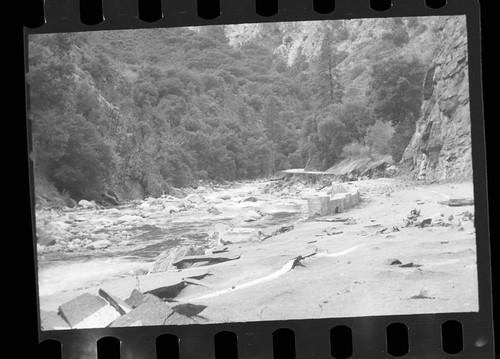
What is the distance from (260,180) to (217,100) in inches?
32.2

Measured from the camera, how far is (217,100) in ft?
20.7

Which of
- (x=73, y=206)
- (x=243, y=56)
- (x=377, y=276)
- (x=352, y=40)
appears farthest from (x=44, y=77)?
(x=377, y=276)

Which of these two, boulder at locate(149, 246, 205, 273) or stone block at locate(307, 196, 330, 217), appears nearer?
boulder at locate(149, 246, 205, 273)

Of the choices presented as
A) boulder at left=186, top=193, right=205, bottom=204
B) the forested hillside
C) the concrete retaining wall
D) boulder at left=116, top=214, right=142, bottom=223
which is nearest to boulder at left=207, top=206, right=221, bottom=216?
boulder at left=186, top=193, right=205, bottom=204

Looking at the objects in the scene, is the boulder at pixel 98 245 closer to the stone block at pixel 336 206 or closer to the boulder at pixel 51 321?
the boulder at pixel 51 321

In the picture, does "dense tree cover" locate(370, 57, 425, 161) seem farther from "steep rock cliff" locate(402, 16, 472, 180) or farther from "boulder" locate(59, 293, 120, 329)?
"boulder" locate(59, 293, 120, 329)

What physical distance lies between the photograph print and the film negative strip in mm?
15

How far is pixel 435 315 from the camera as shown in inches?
236

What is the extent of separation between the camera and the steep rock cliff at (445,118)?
607cm

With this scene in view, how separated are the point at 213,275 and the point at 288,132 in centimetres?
143

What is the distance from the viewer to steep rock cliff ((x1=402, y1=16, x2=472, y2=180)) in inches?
239

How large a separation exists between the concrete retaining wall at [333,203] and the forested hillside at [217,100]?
29cm

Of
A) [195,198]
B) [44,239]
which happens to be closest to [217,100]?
[195,198]

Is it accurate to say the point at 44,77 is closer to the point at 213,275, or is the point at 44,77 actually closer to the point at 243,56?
Answer: the point at 243,56
